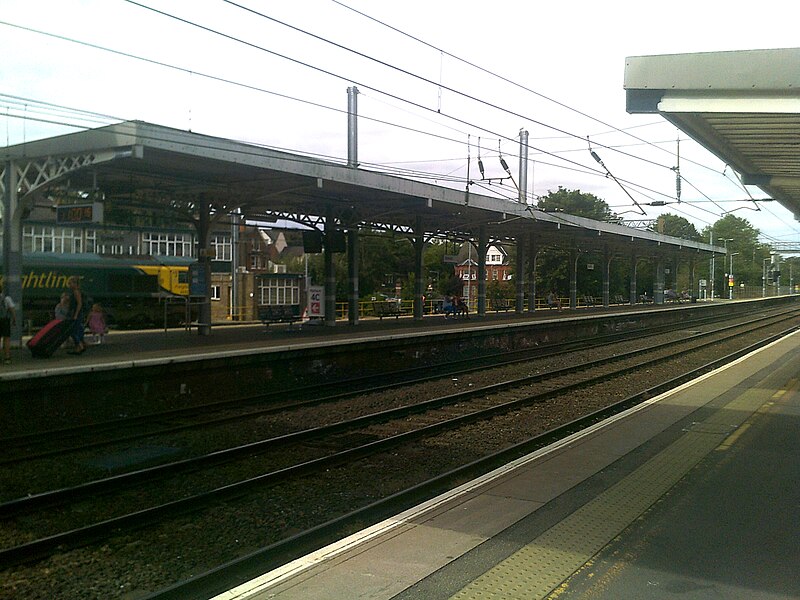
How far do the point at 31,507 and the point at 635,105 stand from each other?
28.0 ft

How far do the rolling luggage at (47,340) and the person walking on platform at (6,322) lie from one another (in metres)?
0.55

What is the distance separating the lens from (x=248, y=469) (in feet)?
29.1

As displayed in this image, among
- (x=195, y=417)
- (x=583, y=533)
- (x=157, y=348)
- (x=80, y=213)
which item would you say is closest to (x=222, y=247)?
(x=157, y=348)

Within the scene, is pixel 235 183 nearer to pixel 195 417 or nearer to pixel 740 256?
pixel 195 417

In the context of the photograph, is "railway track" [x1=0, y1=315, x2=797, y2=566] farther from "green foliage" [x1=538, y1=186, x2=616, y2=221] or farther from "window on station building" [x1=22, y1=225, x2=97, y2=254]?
"green foliage" [x1=538, y1=186, x2=616, y2=221]

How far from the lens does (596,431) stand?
930cm

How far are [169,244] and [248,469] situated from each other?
3307 cm

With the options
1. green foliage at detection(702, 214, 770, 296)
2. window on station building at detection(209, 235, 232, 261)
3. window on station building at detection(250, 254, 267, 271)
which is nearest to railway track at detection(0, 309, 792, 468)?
window on station building at detection(209, 235, 232, 261)

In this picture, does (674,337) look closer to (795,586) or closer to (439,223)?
(439,223)

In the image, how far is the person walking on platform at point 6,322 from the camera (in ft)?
45.9

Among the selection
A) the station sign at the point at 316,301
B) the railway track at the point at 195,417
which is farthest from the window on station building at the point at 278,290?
the railway track at the point at 195,417

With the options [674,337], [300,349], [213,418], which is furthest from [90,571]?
[674,337]

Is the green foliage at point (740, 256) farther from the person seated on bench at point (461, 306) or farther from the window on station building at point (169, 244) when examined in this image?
the window on station building at point (169, 244)

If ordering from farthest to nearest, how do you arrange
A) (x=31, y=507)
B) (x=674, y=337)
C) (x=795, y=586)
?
(x=674, y=337)
(x=31, y=507)
(x=795, y=586)
